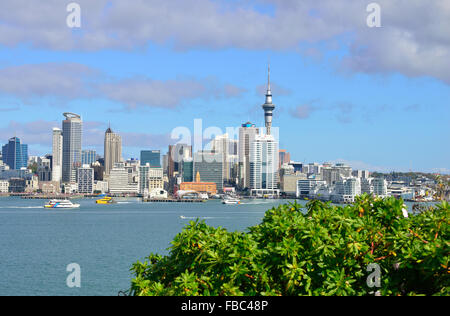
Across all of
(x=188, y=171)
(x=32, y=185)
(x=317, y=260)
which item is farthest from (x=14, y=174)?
(x=317, y=260)

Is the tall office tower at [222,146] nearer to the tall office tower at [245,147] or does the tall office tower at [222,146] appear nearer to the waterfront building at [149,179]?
the tall office tower at [245,147]

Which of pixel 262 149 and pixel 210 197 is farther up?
pixel 262 149

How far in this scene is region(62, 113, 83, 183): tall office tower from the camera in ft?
585

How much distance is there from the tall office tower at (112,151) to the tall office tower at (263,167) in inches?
2006

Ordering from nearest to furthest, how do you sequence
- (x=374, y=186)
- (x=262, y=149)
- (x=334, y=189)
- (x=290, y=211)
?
1. (x=290, y=211)
2. (x=374, y=186)
3. (x=334, y=189)
4. (x=262, y=149)

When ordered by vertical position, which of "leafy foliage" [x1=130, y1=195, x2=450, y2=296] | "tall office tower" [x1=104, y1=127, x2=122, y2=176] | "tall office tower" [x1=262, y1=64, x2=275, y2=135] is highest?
"tall office tower" [x1=262, y1=64, x2=275, y2=135]

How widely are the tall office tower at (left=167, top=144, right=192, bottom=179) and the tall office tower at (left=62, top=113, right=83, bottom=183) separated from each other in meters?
31.9

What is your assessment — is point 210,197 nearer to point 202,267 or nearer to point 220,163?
point 220,163

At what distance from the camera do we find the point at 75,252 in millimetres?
34406

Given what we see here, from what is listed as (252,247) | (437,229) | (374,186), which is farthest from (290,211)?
(374,186)

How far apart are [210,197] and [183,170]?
952 inches

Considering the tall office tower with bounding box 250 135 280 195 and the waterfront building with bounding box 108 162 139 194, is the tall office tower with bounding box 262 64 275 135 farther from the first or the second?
the waterfront building with bounding box 108 162 139 194

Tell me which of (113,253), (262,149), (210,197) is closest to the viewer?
(113,253)

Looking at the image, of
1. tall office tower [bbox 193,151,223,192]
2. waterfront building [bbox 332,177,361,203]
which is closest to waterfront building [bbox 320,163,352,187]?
tall office tower [bbox 193,151,223,192]
